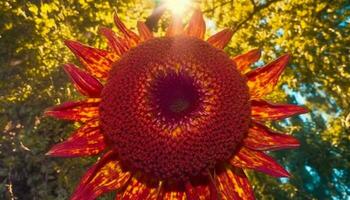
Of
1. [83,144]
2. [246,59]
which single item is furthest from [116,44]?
[246,59]

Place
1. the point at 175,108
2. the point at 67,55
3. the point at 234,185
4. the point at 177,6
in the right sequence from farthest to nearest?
1. the point at 67,55
2. the point at 177,6
3. the point at 175,108
4. the point at 234,185

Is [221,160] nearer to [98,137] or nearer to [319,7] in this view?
[98,137]

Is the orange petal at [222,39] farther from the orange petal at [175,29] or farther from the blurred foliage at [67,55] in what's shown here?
the blurred foliage at [67,55]

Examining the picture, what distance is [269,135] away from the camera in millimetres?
1849

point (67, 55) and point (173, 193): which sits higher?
point (67, 55)

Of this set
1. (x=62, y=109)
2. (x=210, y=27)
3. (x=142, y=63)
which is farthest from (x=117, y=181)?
(x=210, y=27)

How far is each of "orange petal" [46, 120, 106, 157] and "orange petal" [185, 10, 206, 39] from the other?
59 cm

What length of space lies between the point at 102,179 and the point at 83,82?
0.42 metres

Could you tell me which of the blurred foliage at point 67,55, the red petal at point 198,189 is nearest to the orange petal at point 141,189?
the red petal at point 198,189

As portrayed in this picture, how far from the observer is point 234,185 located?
5.78ft

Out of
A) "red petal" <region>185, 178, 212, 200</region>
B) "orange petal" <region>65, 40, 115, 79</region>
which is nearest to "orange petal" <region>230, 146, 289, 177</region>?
"red petal" <region>185, 178, 212, 200</region>

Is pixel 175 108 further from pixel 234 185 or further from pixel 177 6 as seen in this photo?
pixel 177 6

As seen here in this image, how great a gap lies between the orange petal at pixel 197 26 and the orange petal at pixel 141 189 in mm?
672

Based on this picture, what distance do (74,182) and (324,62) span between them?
17.4 feet
